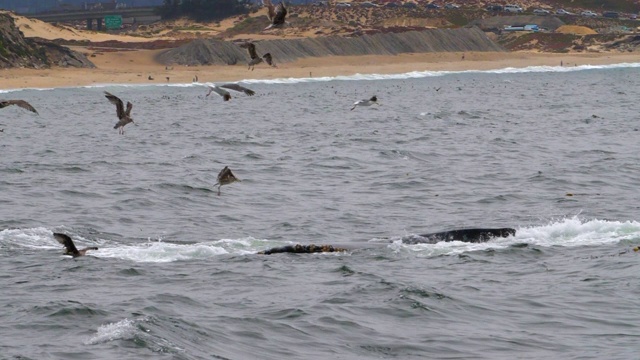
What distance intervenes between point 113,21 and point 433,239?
124 metres

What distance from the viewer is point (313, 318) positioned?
14688 mm

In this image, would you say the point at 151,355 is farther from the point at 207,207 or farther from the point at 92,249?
the point at 207,207

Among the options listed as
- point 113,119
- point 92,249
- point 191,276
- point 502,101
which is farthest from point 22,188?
point 502,101

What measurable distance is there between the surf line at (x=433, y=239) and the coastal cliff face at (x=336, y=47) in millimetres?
75730

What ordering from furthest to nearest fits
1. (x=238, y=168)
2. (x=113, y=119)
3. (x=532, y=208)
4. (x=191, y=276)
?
(x=113, y=119) → (x=238, y=168) → (x=532, y=208) → (x=191, y=276)

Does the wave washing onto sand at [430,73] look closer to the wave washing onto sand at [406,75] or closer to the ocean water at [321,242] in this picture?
Result: the wave washing onto sand at [406,75]

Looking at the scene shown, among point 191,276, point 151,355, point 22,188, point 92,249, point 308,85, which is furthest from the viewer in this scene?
point 308,85

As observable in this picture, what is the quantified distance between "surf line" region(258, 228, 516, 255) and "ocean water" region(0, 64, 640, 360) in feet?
0.72

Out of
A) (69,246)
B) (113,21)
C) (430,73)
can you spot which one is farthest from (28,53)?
(69,246)

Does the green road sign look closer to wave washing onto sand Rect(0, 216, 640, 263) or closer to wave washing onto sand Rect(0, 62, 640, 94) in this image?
wave washing onto sand Rect(0, 62, 640, 94)

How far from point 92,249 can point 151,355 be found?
6655 mm

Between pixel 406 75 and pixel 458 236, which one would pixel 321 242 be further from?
pixel 406 75

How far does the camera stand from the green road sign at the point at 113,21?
139375 mm

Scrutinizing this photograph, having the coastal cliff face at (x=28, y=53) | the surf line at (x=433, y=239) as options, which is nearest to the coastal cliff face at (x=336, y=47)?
the coastal cliff face at (x=28, y=53)
